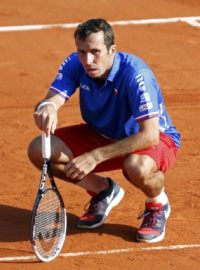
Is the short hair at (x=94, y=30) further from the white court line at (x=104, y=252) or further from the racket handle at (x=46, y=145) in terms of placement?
the white court line at (x=104, y=252)

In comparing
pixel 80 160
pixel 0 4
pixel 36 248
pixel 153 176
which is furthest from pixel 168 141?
pixel 0 4

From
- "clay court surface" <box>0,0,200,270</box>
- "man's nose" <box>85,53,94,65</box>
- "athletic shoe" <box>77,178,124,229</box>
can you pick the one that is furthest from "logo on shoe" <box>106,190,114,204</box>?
"man's nose" <box>85,53,94,65</box>

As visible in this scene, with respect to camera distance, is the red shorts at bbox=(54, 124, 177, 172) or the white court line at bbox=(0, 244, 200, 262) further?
the red shorts at bbox=(54, 124, 177, 172)

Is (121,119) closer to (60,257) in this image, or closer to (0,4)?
(60,257)

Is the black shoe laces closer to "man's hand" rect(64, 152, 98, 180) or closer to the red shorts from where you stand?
the red shorts

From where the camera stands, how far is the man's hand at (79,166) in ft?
27.2

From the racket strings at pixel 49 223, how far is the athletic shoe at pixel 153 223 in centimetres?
81

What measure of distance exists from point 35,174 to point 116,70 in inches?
79.6

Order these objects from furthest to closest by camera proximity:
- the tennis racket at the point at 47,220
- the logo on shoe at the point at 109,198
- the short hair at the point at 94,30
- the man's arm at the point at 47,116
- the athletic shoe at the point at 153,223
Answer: the logo on shoe at the point at 109,198 → the athletic shoe at the point at 153,223 → the short hair at the point at 94,30 → the man's arm at the point at 47,116 → the tennis racket at the point at 47,220

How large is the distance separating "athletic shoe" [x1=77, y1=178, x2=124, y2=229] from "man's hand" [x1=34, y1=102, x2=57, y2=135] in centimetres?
115

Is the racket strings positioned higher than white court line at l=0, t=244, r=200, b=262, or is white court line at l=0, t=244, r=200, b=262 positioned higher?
the racket strings

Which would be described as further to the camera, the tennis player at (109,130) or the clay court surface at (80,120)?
the clay court surface at (80,120)

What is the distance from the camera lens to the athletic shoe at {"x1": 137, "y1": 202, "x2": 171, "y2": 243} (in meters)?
8.91

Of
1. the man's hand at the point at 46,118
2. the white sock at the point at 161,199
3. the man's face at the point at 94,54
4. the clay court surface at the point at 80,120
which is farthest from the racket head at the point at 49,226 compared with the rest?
the man's face at the point at 94,54
